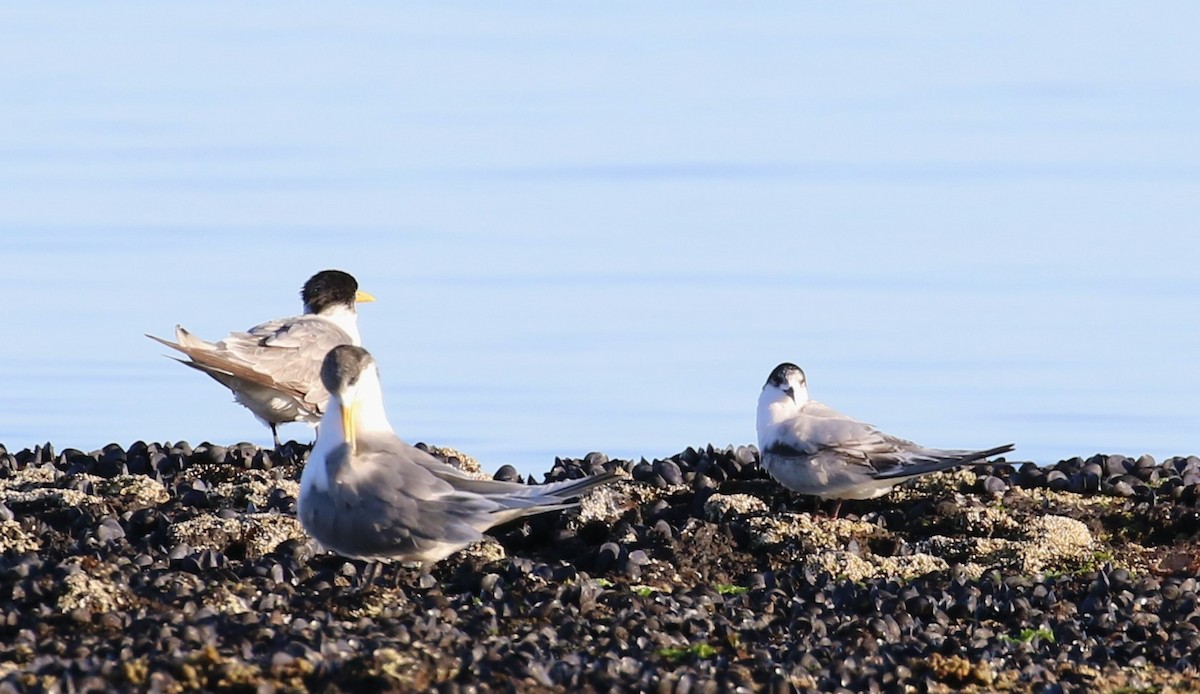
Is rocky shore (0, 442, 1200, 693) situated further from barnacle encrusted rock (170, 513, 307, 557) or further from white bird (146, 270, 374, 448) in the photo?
white bird (146, 270, 374, 448)

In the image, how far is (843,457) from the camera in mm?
9070

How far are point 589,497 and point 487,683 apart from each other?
3.39 meters

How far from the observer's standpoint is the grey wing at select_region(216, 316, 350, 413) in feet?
36.7

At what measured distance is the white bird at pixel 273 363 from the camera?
1103cm

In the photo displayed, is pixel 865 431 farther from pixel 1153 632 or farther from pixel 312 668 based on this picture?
pixel 312 668

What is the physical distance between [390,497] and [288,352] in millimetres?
4242

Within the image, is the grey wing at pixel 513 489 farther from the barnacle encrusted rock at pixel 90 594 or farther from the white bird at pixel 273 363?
the white bird at pixel 273 363

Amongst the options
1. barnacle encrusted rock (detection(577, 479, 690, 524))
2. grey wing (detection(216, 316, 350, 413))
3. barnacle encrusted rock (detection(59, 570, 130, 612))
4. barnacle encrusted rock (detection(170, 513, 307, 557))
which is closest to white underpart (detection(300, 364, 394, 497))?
barnacle encrusted rock (detection(170, 513, 307, 557))

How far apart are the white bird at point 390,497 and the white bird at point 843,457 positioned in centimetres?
182

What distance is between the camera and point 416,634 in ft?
19.3

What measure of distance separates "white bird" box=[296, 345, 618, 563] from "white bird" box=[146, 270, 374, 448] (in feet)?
10.8

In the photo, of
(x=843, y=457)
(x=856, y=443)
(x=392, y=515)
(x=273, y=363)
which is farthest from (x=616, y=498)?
(x=273, y=363)

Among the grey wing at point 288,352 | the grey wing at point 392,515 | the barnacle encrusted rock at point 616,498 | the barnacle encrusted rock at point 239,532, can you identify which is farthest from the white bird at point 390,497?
the grey wing at point 288,352

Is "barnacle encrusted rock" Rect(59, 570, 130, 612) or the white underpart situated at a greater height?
the white underpart
